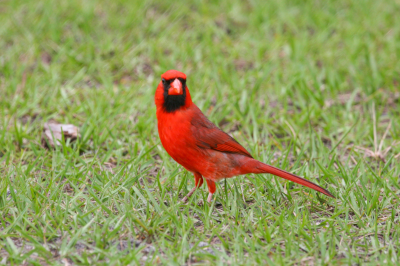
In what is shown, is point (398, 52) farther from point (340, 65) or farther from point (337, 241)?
point (337, 241)

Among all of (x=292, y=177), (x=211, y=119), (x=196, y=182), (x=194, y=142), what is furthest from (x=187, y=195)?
(x=211, y=119)

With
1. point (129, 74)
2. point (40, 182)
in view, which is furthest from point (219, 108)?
point (40, 182)

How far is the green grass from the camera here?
9.50 ft

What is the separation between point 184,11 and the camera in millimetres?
6664

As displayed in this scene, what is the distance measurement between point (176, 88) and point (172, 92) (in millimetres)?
40

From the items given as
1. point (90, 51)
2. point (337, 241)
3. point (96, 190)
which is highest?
point (90, 51)

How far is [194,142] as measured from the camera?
3.29 meters

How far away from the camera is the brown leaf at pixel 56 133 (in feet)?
13.5

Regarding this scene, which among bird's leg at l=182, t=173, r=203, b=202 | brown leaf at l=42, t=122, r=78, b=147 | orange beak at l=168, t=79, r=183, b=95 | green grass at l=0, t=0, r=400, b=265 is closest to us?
green grass at l=0, t=0, r=400, b=265

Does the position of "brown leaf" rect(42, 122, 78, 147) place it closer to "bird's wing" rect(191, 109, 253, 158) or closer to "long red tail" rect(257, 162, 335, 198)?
"bird's wing" rect(191, 109, 253, 158)

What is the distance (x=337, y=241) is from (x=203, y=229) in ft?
2.65

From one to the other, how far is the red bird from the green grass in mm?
228

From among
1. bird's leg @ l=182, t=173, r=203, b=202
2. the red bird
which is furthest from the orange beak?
bird's leg @ l=182, t=173, r=203, b=202

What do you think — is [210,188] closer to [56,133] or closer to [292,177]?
[292,177]
